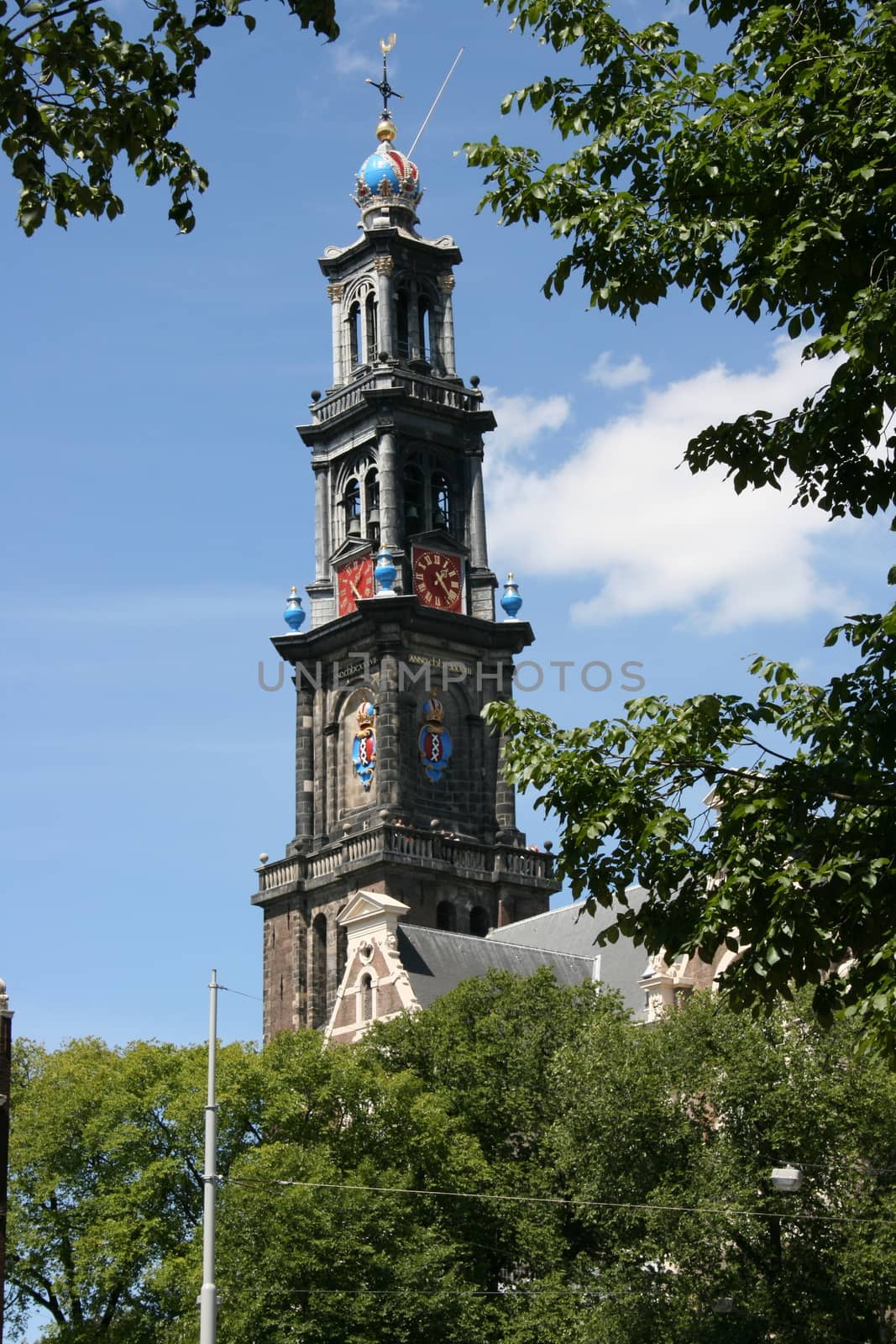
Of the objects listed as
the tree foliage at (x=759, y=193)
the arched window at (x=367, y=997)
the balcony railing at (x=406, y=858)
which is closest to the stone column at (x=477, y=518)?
the balcony railing at (x=406, y=858)

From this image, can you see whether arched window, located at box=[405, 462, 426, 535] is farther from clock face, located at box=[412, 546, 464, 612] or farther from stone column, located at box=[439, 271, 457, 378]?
stone column, located at box=[439, 271, 457, 378]

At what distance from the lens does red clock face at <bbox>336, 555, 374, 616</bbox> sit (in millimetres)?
90125

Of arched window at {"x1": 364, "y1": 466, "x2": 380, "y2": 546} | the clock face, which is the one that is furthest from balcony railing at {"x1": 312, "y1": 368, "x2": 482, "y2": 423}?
the clock face

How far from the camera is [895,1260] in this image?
4412 cm

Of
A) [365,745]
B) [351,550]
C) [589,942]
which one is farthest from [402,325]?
[589,942]

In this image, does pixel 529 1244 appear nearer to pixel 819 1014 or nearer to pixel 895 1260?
pixel 895 1260

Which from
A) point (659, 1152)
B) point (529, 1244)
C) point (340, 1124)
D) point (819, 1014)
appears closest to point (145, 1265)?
point (340, 1124)

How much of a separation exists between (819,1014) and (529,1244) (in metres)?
29.5

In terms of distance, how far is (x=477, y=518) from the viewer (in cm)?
9275

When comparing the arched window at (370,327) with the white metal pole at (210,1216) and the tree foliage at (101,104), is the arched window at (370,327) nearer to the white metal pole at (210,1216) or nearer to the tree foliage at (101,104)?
the white metal pole at (210,1216)

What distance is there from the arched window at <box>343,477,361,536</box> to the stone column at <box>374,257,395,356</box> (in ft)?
18.8

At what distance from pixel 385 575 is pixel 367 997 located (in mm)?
20281

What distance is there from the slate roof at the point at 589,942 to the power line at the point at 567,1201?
57.3 feet

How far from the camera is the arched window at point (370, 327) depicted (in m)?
94.4
